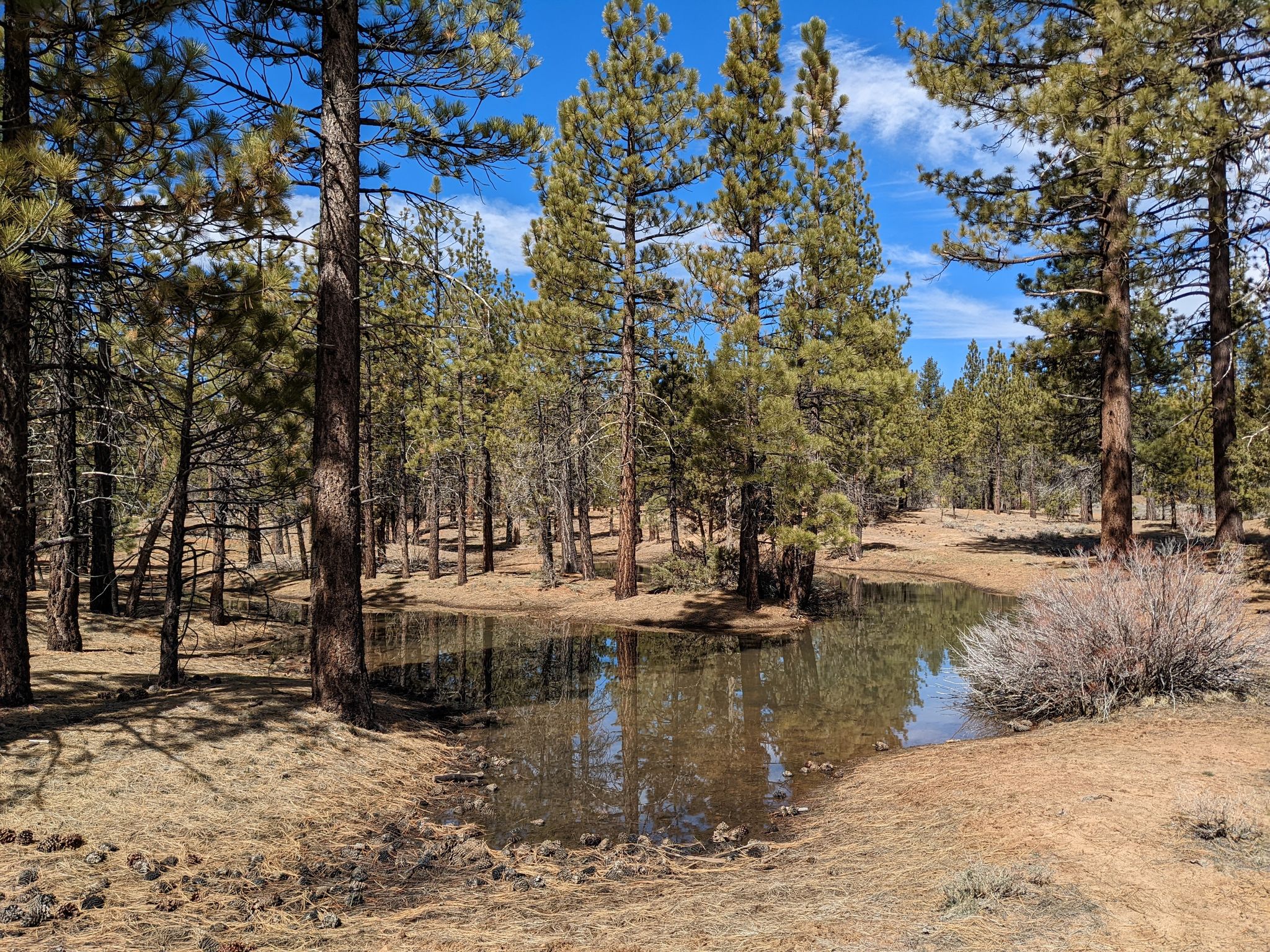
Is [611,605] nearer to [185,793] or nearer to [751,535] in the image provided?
[751,535]

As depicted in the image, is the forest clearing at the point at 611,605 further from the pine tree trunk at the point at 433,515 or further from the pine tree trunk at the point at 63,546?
the pine tree trunk at the point at 433,515

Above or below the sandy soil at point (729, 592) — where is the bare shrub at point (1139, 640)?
above

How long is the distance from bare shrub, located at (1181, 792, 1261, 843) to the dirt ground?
→ 28 mm

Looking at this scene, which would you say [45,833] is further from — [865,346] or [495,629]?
[865,346]

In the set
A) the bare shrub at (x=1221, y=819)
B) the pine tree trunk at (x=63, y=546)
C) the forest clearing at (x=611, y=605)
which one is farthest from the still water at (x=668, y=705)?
the pine tree trunk at (x=63, y=546)

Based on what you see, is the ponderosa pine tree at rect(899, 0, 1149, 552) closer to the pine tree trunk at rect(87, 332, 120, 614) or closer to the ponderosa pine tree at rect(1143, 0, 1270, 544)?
the ponderosa pine tree at rect(1143, 0, 1270, 544)

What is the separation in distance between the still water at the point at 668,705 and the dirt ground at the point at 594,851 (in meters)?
0.70

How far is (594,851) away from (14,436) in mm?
6487

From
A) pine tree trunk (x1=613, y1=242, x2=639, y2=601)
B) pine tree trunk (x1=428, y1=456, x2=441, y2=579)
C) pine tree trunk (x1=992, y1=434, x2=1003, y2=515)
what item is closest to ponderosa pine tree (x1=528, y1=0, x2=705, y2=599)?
pine tree trunk (x1=613, y1=242, x2=639, y2=601)

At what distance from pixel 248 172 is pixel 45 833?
5.42 meters

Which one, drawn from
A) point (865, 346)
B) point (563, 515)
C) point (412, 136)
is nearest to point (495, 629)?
point (563, 515)

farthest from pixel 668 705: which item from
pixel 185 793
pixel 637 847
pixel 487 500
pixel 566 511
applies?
pixel 487 500

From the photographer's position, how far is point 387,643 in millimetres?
16594

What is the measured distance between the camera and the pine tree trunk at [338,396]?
26.1ft
